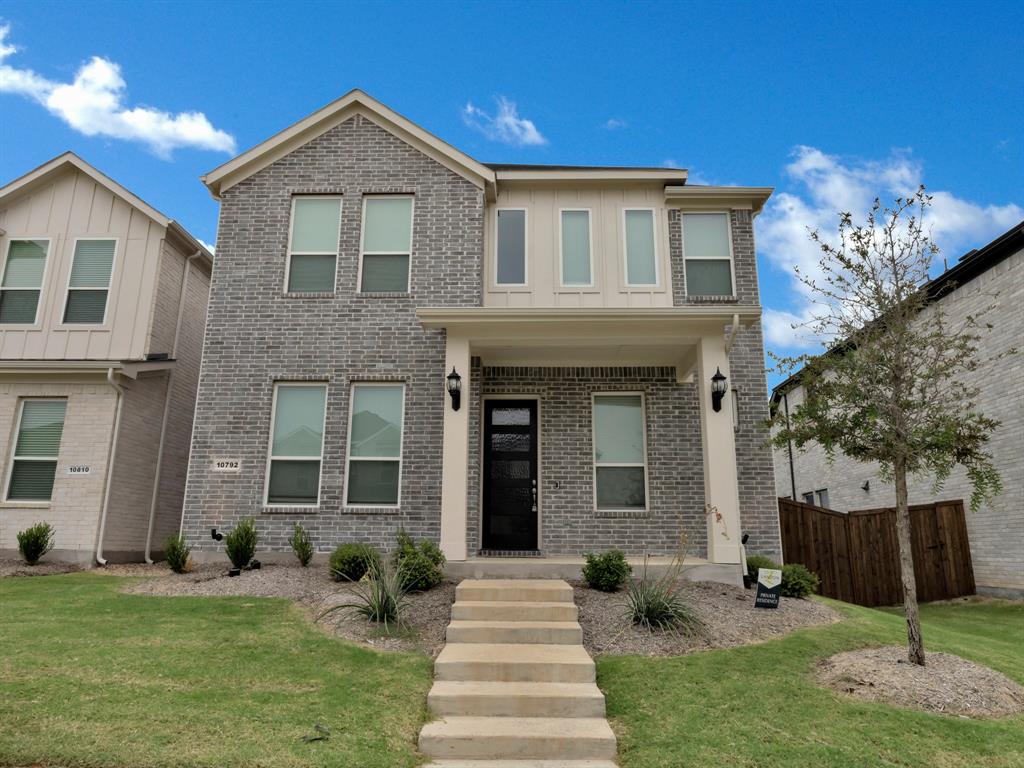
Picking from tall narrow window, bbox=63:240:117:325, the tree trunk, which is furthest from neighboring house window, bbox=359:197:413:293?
the tree trunk

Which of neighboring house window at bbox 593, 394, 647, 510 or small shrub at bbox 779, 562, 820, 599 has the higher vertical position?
neighboring house window at bbox 593, 394, 647, 510

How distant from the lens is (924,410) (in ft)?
19.9

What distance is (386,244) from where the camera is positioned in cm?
1070

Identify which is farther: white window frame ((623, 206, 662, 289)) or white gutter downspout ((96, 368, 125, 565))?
white window frame ((623, 206, 662, 289))

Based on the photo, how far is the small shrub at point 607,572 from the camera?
771cm

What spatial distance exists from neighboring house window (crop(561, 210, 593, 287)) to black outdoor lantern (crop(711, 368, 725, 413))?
10.3ft

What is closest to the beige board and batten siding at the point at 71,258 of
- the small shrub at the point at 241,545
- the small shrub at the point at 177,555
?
the small shrub at the point at 177,555

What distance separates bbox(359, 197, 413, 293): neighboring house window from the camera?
414 inches

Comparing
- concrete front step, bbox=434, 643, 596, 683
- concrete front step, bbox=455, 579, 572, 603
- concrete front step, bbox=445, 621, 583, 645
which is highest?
concrete front step, bbox=455, 579, 572, 603

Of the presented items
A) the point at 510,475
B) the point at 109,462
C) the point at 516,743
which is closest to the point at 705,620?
the point at 516,743

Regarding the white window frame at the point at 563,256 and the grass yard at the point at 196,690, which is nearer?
the grass yard at the point at 196,690

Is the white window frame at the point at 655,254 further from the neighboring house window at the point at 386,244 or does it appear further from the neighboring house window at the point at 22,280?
the neighboring house window at the point at 22,280

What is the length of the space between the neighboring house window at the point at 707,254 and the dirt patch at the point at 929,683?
6394mm

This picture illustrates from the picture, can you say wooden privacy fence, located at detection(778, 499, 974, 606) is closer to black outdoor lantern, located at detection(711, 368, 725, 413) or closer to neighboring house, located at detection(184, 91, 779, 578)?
neighboring house, located at detection(184, 91, 779, 578)
